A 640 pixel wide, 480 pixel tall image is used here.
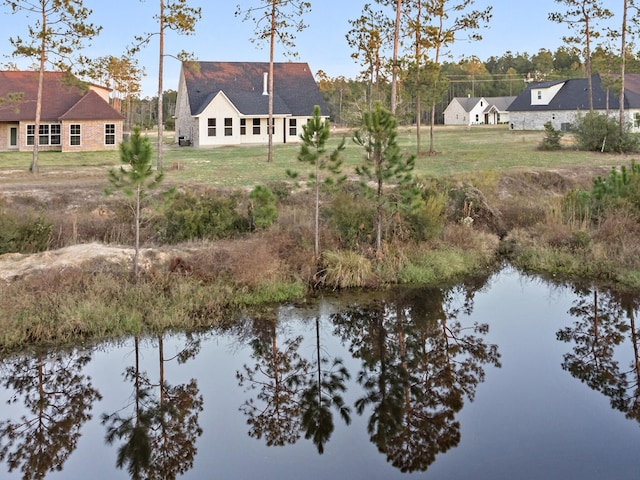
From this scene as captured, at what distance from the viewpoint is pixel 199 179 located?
21.1 metres

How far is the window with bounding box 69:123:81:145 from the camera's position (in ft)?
110

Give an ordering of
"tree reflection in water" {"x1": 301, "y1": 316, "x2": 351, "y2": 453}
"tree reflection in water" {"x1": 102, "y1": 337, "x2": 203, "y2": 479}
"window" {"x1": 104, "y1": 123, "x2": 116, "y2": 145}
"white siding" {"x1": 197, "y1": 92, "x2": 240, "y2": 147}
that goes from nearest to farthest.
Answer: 1. "tree reflection in water" {"x1": 102, "y1": 337, "x2": 203, "y2": 479}
2. "tree reflection in water" {"x1": 301, "y1": 316, "x2": 351, "y2": 453}
3. "window" {"x1": 104, "y1": 123, "x2": 116, "y2": 145}
4. "white siding" {"x1": 197, "y1": 92, "x2": 240, "y2": 147}

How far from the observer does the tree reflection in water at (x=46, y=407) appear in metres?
7.02

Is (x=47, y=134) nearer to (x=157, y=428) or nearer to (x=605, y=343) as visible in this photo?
(x=157, y=428)

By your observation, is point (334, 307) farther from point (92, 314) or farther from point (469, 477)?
point (469, 477)

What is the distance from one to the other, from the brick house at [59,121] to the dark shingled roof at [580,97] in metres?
34.6

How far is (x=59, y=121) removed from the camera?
33.6m

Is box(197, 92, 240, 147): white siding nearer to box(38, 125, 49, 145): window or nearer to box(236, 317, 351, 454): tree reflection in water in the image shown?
box(38, 125, 49, 145): window

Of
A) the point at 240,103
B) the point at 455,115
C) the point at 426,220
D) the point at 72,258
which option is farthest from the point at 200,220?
the point at 455,115

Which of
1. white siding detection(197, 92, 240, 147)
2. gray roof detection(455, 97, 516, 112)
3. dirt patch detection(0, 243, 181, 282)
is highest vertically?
gray roof detection(455, 97, 516, 112)

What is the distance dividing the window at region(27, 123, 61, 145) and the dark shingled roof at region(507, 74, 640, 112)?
37.2 metres

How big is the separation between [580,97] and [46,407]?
163ft

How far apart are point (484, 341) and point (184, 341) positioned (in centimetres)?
516

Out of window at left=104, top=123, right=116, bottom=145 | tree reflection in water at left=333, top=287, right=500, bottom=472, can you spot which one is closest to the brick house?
window at left=104, top=123, right=116, bottom=145
